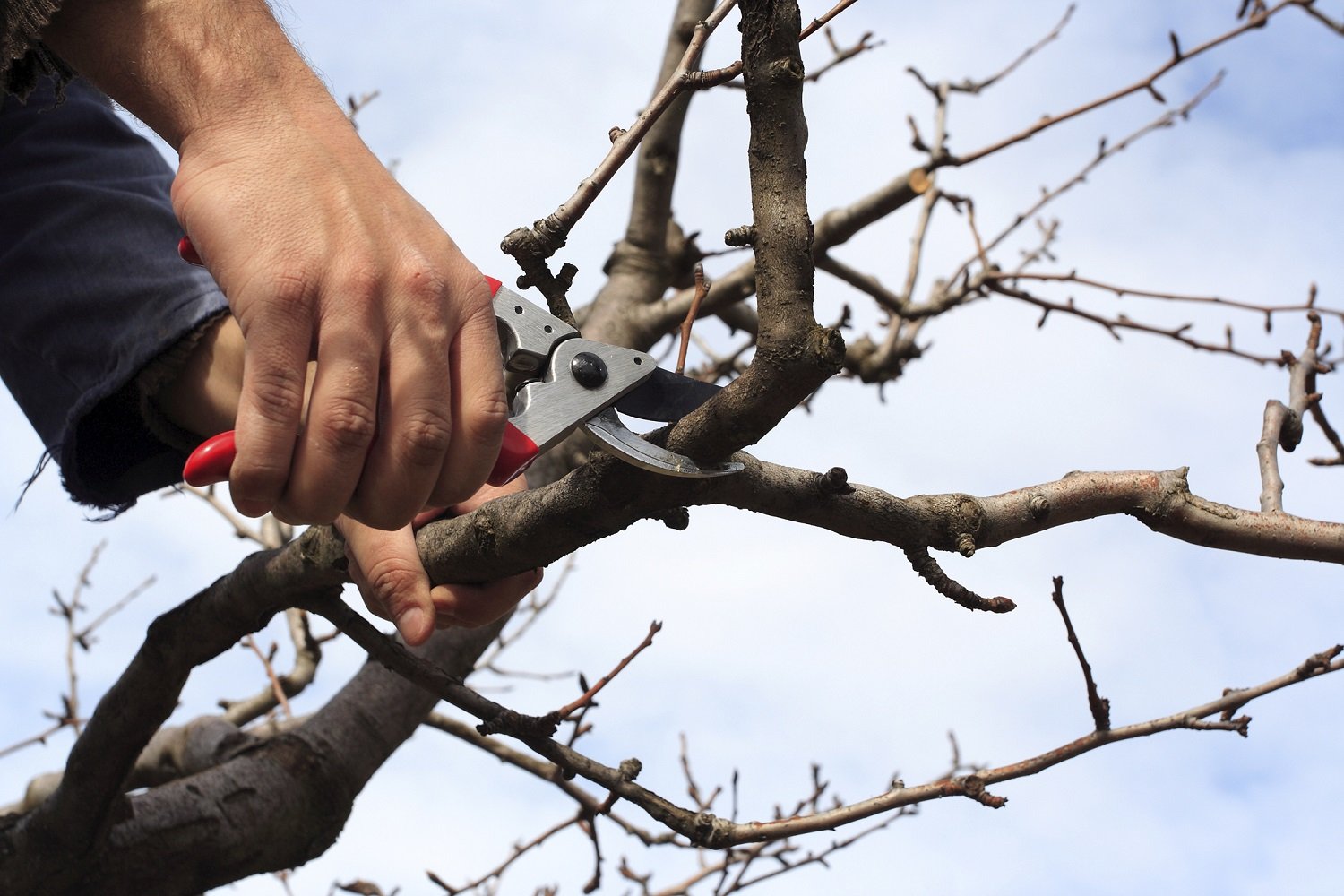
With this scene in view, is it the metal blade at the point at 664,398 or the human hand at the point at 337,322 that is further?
the metal blade at the point at 664,398

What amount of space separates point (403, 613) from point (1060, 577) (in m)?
1.03

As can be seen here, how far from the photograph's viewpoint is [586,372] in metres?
1.55

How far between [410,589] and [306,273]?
733 mm

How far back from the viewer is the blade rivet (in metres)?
1.55

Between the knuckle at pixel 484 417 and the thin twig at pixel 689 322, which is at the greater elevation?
the thin twig at pixel 689 322

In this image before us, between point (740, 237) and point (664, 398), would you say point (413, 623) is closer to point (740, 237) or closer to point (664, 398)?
point (664, 398)

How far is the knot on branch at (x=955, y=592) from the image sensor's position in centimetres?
154

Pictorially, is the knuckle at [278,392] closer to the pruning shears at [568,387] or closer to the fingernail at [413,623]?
the pruning shears at [568,387]

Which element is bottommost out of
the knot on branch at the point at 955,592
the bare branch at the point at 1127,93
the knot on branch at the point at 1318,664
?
the knot on branch at the point at 955,592

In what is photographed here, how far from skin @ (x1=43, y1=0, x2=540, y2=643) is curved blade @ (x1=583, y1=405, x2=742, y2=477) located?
213 mm

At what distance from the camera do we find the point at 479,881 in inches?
108

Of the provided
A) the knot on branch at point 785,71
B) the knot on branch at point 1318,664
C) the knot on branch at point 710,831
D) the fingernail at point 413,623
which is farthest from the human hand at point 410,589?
the knot on branch at point 1318,664

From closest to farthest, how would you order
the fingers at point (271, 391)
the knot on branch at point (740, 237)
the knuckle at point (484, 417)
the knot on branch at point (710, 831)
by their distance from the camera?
the fingers at point (271, 391)
the knuckle at point (484, 417)
the knot on branch at point (740, 237)
the knot on branch at point (710, 831)

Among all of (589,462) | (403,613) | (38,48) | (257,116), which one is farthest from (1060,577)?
(38,48)
